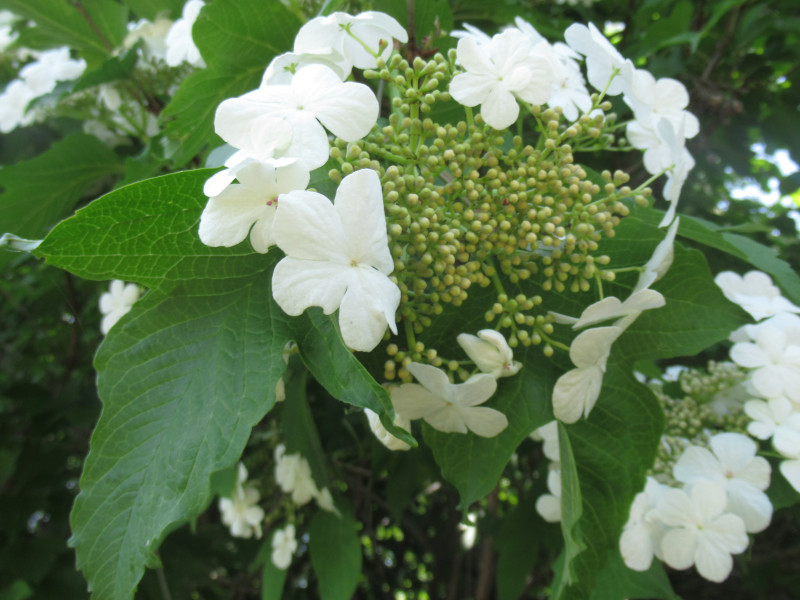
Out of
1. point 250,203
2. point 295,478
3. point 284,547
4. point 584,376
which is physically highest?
point 250,203

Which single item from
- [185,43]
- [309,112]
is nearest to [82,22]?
[185,43]

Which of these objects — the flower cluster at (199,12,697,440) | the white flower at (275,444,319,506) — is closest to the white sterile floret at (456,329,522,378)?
the flower cluster at (199,12,697,440)

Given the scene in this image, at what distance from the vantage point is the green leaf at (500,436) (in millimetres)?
716

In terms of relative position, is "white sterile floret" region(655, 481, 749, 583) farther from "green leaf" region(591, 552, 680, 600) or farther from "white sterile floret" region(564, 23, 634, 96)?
"white sterile floret" region(564, 23, 634, 96)

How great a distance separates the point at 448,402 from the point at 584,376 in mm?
138

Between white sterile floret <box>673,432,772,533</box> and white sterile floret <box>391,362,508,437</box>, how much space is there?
1.32 feet

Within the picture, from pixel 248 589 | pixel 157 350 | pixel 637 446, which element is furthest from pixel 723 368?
pixel 248 589

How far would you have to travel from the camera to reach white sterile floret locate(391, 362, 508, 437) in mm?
634

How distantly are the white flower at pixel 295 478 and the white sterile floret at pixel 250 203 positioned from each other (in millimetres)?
831

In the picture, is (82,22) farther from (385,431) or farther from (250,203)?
(385,431)

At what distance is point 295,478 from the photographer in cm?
138

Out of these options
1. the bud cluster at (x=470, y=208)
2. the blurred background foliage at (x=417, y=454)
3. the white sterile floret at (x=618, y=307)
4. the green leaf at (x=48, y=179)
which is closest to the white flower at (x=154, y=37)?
the blurred background foliage at (x=417, y=454)

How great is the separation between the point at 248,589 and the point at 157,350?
1.77 m

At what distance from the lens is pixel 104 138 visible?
1468 mm
